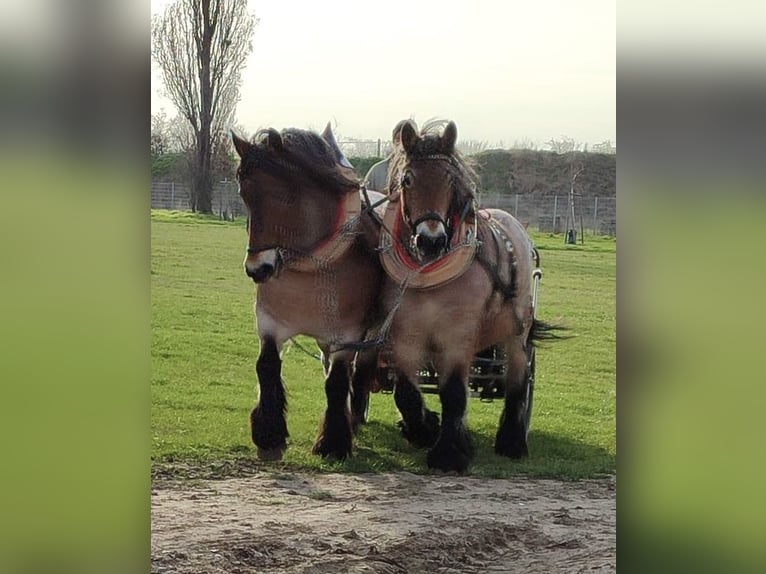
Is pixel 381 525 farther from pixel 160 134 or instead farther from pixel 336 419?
pixel 160 134

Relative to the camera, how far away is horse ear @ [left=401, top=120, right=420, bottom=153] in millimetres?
4156

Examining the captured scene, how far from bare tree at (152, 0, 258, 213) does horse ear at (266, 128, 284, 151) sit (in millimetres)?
230

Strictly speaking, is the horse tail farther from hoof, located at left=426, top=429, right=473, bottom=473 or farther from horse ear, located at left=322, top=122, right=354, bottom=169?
horse ear, located at left=322, top=122, right=354, bottom=169

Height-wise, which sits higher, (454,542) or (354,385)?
(354,385)

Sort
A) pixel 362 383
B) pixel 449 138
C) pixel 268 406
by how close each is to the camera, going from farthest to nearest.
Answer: pixel 362 383 → pixel 268 406 → pixel 449 138

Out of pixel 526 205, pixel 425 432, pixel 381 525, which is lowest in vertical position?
pixel 381 525

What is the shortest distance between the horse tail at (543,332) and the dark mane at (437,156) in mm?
676

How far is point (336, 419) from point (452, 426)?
1.66 ft

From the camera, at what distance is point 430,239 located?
4176 mm

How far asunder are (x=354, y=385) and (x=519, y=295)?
829mm

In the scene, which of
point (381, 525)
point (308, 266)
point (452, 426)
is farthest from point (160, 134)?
point (381, 525)

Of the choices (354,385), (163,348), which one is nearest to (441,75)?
(354,385)
